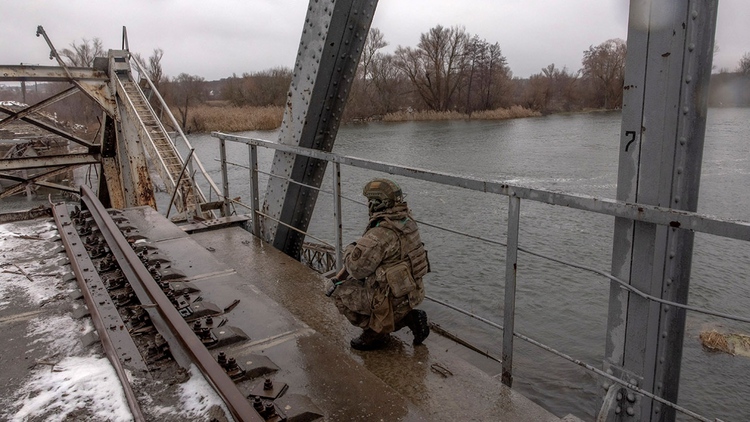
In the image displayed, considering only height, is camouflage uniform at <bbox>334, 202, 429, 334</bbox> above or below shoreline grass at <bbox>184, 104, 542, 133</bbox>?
below

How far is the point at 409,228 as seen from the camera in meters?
3.29

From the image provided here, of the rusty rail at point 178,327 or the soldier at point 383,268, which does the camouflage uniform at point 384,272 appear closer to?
the soldier at point 383,268

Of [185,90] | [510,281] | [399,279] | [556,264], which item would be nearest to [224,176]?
[399,279]

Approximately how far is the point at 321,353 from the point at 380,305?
1.55 ft

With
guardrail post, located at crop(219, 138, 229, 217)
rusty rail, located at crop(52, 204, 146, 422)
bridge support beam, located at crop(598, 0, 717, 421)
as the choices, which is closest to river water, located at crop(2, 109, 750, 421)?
bridge support beam, located at crop(598, 0, 717, 421)

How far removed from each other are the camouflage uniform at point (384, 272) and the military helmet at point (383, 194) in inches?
1.6

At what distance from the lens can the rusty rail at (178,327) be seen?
259 cm

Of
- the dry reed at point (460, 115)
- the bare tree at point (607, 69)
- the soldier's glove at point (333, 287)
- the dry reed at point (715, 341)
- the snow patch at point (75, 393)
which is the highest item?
the bare tree at point (607, 69)

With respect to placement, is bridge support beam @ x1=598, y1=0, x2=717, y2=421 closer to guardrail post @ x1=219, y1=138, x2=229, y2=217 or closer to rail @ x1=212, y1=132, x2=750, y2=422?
rail @ x1=212, y1=132, x2=750, y2=422

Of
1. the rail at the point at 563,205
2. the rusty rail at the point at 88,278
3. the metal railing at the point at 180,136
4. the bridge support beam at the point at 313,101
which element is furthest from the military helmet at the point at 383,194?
the metal railing at the point at 180,136

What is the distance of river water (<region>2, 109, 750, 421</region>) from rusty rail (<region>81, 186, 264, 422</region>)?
1.87m

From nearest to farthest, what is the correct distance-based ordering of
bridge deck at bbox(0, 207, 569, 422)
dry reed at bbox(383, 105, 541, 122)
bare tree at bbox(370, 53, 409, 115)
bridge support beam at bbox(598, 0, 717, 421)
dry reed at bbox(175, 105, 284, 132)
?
bridge support beam at bbox(598, 0, 717, 421) < bridge deck at bbox(0, 207, 569, 422) < dry reed at bbox(175, 105, 284, 132) < dry reed at bbox(383, 105, 541, 122) < bare tree at bbox(370, 53, 409, 115)

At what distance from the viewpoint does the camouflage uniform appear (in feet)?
10.5

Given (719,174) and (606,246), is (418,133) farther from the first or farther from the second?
(606,246)
